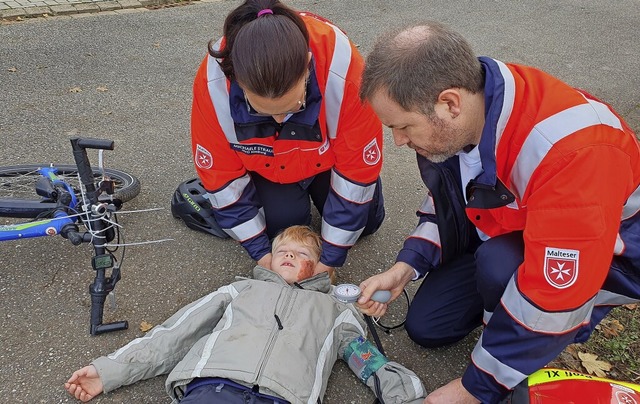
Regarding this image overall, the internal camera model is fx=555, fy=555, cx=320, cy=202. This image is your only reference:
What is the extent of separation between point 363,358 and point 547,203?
118 cm

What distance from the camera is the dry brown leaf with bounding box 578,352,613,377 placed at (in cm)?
266

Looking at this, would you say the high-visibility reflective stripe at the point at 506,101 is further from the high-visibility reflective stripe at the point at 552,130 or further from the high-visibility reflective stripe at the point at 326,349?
the high-visibility reflective stripe at the point at 326,349

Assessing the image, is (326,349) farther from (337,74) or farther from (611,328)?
(611,328)

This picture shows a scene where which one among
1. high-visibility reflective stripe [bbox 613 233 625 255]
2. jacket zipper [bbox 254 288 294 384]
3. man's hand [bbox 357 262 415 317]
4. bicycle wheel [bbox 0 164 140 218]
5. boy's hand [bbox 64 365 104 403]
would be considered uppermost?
high-visibility reflective stripe [bbox 613 233 625 255]

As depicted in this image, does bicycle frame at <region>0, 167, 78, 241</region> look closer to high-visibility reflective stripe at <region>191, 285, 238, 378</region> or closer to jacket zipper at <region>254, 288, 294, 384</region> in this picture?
high-visibility reflective stripe at <region>191, 285, 238, 378</region>

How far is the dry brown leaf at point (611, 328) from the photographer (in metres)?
2.90

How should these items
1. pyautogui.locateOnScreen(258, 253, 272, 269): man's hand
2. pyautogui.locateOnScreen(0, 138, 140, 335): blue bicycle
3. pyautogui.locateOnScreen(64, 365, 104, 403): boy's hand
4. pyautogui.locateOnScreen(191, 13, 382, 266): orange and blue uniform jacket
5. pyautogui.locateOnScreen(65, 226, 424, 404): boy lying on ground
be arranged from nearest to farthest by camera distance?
pyautogui.locateOnScreen(65, 226, 424, 404): boy lying on ground → pyautogui.locateOnScreen(64, 365, 104, 403): boy's hand → pyautogui.locateOnScreen(0, 138, 140, 335): blue bicycle → pyautogui.locateOnScreen(191, 13, 382, 266): orange and blue uniform jacket → pyautogui.locateOnScreen(258, 253, 272, 269): man's hand

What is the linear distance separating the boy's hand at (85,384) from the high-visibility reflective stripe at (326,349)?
91cm

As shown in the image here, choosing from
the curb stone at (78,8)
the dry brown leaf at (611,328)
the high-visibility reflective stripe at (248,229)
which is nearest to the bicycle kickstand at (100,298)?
the high-visibility reflective stripe at (248,229)

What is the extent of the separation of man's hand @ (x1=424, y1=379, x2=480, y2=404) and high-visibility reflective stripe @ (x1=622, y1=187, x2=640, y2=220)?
847 mm

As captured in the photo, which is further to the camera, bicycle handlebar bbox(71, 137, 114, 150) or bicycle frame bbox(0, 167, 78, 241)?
bicycle frame bbox(0, 167, 78, 241)

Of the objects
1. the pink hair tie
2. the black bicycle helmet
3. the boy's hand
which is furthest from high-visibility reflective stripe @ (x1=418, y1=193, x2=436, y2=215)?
the boy's hand

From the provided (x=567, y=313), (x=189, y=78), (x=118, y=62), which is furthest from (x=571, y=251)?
(x=118, y=62)

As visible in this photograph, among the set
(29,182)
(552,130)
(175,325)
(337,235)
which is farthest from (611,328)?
(29,182)
